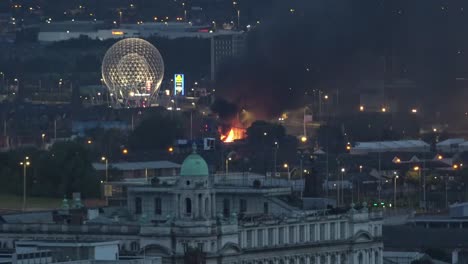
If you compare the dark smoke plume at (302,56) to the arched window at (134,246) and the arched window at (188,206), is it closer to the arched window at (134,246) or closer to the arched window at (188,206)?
the arched window at (188,206)

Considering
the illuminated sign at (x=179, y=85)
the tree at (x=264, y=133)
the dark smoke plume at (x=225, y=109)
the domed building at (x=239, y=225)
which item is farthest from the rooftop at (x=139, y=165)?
the illuminated sign at (x=179, y=85)

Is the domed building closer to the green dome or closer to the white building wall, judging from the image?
the green dome

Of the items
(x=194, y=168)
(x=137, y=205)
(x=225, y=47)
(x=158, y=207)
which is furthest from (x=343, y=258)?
(x=225, y=47)

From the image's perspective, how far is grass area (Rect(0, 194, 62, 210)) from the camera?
105 m

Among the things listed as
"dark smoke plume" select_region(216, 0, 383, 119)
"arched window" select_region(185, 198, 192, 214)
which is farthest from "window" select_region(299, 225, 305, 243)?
"dark smoke plume" select_region(216, 0, 383, 119)

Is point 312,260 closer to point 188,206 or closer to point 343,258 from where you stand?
point 343,258

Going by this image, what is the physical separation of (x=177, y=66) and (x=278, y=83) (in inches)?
1634

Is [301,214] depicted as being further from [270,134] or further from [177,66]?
[177,66]

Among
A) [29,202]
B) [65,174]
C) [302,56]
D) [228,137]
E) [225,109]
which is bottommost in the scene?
[29,202]

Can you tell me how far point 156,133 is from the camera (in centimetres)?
14225

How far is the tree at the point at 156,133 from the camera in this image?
140 m

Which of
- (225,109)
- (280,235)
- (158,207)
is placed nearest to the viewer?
(280,235)

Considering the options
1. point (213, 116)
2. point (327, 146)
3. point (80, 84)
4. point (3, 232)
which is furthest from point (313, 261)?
point (80, 84)

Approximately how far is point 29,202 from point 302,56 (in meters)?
51.2
